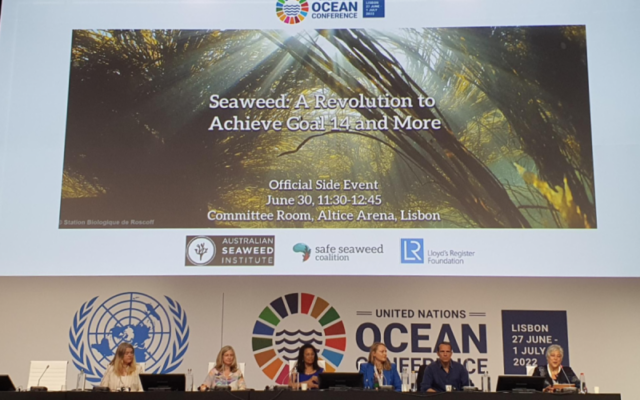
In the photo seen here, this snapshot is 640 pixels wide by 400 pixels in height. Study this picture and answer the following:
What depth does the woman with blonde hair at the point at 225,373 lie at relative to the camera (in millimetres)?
5301

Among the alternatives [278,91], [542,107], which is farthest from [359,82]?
[542,107]

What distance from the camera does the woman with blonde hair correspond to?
530 cm

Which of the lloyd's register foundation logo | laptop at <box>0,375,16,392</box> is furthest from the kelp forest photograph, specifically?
laptop at <box>0,375,16,392</box>

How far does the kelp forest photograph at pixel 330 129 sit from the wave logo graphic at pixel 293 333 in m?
1.16

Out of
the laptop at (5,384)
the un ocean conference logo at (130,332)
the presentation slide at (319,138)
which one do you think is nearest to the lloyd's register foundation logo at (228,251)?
the presentation slide at (319,138)

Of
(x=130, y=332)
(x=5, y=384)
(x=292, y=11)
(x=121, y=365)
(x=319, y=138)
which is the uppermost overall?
(x=292, y=11)

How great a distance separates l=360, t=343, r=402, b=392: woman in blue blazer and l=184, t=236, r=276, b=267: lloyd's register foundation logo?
1110 millimetres

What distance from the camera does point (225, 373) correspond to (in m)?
5.35

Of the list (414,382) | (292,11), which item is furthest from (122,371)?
(292,11)

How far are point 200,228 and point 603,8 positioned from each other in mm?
3792

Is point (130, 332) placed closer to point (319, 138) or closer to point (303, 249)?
point (303, 249)

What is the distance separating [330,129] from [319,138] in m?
0.12

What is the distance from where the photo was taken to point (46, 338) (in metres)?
6.47

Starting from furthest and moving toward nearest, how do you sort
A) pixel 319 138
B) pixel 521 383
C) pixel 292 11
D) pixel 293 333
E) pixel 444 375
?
pixel 293 333 < pixel 292 11 < pixel 319 138 < pixel 444 375 < pixel 521 383
